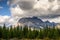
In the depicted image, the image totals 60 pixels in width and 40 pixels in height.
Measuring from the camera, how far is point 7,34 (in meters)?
73.1

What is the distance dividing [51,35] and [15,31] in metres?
14.7

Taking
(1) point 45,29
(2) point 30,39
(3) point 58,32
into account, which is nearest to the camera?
(2) point 30,39

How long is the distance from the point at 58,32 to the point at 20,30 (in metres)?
16.0

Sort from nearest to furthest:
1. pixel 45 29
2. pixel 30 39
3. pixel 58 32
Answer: pixel 30 39, pixel 58 32, pixel 45 29

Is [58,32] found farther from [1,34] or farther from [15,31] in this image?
[1,34]

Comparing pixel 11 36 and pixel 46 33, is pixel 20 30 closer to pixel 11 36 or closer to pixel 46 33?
pixel 11 36

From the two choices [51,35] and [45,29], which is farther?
[45,29]

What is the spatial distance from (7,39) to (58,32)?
2047cm

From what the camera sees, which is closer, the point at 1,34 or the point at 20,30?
the point at 1,34

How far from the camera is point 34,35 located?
7644 cm

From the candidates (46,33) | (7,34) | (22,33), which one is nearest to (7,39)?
(7,34)

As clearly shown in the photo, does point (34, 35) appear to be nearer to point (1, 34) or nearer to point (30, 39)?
point (30, 39)

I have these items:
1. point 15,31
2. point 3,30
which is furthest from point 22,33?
point 3,30

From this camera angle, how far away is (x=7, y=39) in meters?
72.2
